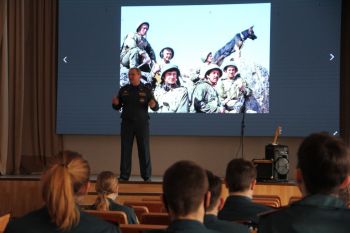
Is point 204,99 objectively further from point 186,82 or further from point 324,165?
point 324,165

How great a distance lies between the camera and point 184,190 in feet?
5.10

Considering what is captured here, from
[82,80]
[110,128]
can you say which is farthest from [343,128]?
[82,80]

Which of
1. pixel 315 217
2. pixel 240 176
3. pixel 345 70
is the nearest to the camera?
pixel 315 217

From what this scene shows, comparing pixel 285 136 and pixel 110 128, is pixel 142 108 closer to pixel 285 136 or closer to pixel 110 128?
pixel 110 128

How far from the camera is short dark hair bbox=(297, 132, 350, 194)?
1.54 meters

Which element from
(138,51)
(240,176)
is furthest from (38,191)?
(240,176)

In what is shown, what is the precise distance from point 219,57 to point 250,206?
15.7 ft

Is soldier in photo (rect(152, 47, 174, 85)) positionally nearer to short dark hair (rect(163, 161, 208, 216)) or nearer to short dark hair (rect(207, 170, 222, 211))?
short dark hair (rect(207, 170, 222, 211))

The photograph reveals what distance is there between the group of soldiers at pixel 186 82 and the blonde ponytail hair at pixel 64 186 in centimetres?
522

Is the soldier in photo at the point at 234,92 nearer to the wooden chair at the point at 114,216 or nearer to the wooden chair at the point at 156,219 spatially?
the wooden chair at the point at 156,219

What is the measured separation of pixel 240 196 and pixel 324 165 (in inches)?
48.2

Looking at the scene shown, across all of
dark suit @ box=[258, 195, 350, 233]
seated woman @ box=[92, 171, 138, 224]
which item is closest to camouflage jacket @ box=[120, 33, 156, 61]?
seated woman @ box=[92, 171, 138, 224]

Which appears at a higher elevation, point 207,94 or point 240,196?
point 207,94

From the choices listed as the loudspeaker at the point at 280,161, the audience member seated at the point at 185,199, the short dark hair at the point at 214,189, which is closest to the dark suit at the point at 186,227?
the audience member seated at the point at 185,199
